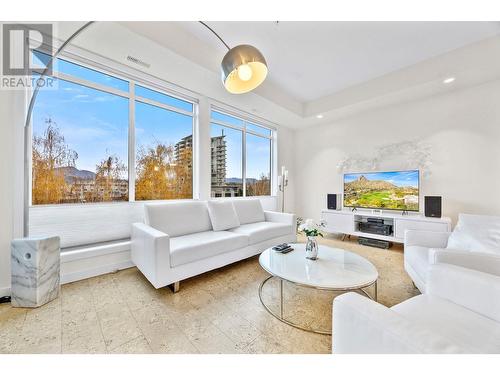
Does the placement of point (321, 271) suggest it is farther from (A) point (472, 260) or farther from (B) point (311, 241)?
(A) point (472, 260)

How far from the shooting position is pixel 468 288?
1080mm

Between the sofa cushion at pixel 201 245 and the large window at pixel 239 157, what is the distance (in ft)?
4.37

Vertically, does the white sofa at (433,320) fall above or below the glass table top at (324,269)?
above

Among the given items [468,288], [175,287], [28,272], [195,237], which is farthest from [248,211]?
[468,288]

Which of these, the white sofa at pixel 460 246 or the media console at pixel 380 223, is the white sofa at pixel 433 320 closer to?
the white sofa at pixel 460 246

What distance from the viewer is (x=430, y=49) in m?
2.61

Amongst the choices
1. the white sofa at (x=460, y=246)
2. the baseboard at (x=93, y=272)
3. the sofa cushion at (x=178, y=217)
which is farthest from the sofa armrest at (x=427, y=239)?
the baseboard at (x=93, y=272)

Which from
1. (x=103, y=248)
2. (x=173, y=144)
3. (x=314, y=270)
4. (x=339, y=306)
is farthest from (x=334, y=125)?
(x=103, y=248)

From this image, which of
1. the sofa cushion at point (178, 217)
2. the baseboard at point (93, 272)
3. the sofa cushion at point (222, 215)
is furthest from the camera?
the sofa cushion at point (222, 215)

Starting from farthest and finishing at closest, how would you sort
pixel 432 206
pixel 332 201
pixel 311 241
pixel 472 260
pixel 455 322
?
pixel 332 201
pixel 432 206
pixel 311 241
pixel 472 260
pixel 455 322

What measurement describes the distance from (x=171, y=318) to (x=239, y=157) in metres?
3.18

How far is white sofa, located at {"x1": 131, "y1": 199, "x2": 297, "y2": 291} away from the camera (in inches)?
76.0

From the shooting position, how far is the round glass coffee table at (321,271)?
1.46 m

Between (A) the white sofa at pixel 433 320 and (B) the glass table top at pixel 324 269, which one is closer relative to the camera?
(A) the white sofa at pixel 433 320
